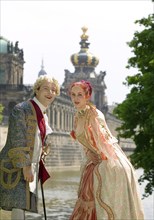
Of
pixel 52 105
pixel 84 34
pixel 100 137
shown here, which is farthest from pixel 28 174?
pixel 84 34

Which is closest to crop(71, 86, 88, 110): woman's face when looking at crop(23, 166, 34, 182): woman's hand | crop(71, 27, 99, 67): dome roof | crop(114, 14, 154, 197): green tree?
crop(23, 166, 34, 182): woman's hand

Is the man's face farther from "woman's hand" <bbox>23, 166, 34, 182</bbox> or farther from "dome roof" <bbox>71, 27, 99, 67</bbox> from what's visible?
"dome roof" <bbox>71, 27, 99, 67</bbox>

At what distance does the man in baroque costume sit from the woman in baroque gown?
0.49 meters

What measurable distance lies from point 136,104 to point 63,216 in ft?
12.9

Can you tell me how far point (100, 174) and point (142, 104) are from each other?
12.0 m

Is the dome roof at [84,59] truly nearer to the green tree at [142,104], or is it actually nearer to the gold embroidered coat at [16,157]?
the green tree at [142,104]

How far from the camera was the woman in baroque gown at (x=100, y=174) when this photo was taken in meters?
7.91

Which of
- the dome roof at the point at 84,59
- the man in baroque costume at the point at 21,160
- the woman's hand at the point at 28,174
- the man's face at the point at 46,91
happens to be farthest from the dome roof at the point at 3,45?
the woman's hand at the point at 28,174

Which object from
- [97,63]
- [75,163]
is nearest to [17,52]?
[75,163]

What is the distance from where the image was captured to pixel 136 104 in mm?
20109

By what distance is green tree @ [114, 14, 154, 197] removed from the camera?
63.9 ft

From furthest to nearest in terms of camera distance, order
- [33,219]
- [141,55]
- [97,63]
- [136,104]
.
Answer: [97,63] → [141,55] → [136,104] → [33,219]

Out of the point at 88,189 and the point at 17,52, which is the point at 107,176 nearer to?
the point at 88,189

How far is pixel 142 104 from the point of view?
65.5 feet
